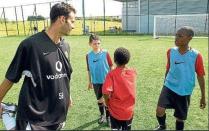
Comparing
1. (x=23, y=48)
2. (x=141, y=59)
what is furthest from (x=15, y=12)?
(x=23, y=48)

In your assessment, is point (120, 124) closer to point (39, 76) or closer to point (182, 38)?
point (182, 38)

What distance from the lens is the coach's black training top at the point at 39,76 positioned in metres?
2.94

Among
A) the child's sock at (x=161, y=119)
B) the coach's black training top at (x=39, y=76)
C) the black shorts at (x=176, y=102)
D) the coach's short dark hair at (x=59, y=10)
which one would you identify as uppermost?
the coach's short dark hair at (x=59, y=10)

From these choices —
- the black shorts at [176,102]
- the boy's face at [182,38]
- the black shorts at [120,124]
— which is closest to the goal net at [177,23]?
the black shorts at [176,102]

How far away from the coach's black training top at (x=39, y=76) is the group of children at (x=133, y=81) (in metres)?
1.09

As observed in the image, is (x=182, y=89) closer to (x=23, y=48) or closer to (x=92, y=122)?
(x=92, y=122)

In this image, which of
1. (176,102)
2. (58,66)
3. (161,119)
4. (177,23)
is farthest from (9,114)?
(177,23)

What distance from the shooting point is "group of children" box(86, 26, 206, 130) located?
407 centimetres

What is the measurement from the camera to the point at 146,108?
21.5 feet

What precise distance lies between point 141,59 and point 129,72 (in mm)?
10152

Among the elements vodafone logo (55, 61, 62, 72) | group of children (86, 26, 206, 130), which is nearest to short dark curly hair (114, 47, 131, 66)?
group of children (86, 26, 206, 130)

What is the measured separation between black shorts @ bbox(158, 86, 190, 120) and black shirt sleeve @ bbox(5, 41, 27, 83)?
2522 millimetres

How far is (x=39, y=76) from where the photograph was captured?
2.96 meters

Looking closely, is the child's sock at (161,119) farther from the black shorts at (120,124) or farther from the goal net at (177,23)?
the goal net at (177,23)
